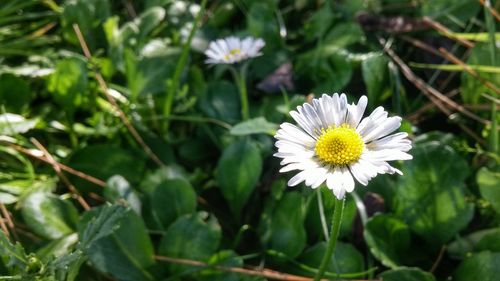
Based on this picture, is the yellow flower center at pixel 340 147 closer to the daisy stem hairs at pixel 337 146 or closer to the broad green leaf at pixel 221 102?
the daisy stem hairs at pixel 337 146

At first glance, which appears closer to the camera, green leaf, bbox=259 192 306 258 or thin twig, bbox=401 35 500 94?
green leaf, bbox=259 192 306 258

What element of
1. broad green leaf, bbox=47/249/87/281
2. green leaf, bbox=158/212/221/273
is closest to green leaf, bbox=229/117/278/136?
green leaf, bbox=158/212/221/273

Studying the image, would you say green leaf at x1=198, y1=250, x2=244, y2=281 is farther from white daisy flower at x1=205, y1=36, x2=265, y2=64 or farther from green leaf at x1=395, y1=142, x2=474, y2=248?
white daisy flower at x1=205, y1=36, x2=265, y2=64

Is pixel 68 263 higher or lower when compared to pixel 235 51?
lower

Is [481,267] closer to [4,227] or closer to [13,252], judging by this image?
[13,252]

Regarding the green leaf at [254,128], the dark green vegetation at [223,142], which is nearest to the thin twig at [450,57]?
the dark green vegetation at [223,142]

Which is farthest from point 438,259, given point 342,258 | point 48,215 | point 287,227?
point 48,215
